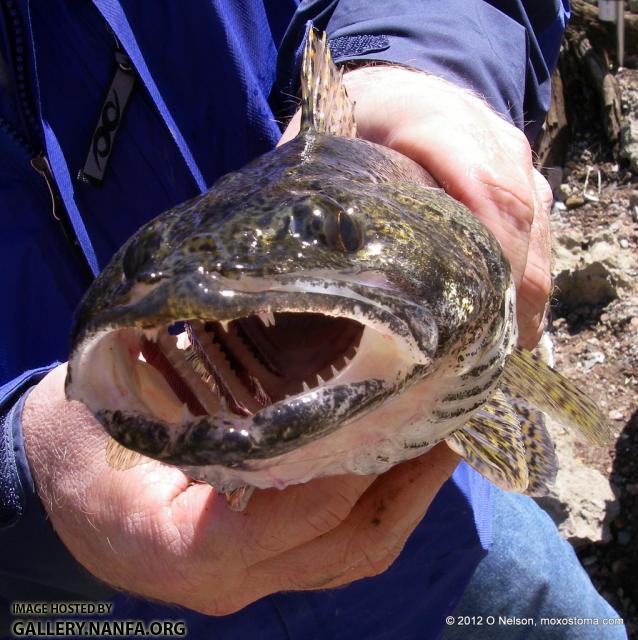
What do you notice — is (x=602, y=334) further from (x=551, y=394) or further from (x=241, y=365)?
(x=241, y=365)

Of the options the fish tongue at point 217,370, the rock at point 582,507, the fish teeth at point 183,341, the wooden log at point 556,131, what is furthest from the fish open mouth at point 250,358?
the wooden log at point 556,131

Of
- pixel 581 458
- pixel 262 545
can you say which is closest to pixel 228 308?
pixel 262 545

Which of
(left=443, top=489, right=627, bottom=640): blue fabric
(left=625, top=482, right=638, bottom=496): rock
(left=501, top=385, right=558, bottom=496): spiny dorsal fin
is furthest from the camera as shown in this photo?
(left=625, top=482, right=638, bottom=496): rock

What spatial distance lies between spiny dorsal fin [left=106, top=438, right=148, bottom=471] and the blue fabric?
1912 mm

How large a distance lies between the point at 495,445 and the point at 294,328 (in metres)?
0.82

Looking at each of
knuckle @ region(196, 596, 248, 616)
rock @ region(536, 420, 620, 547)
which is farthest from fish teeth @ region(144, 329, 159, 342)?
rock @ region(536, 420, 620, 547)

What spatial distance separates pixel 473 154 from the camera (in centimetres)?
224

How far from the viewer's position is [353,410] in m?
1.38

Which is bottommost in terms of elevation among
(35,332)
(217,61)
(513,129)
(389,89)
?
(35,332)

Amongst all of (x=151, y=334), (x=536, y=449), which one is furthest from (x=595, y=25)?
(x=151, y=334)

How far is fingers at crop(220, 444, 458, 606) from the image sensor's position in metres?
2.09

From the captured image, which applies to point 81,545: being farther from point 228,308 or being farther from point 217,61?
point 217,61

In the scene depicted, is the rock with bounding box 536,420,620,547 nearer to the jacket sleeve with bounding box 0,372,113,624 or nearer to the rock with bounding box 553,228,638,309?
the rock with bounding box 553,228,638,309

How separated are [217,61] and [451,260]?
1444 mm
